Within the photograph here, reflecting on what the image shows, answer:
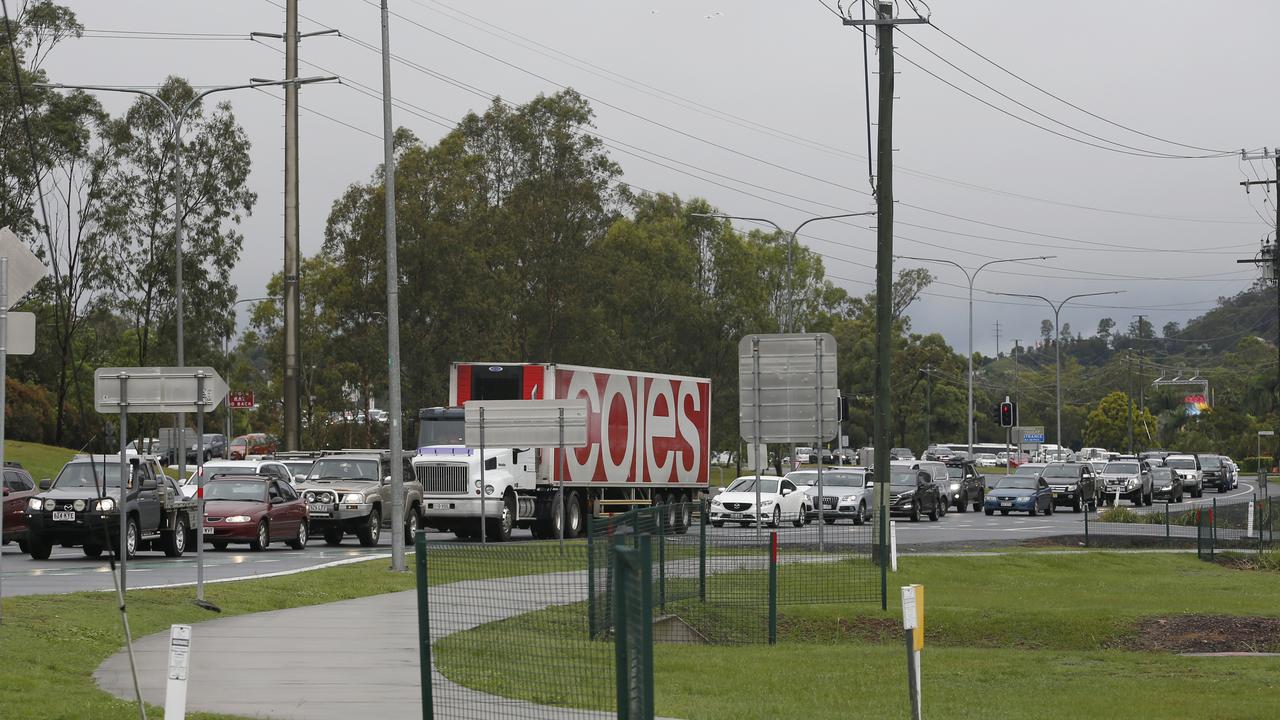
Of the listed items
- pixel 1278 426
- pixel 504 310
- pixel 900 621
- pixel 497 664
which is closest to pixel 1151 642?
pixel 900 621

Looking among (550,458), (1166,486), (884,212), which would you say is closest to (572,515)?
(550,458)

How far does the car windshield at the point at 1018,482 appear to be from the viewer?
57.0m

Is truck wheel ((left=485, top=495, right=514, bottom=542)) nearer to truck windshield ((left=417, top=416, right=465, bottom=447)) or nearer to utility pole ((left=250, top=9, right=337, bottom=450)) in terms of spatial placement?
truck windshield ((left=417, top=416, right=465, bottom=447))

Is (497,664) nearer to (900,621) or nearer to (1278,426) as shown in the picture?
(900,621)

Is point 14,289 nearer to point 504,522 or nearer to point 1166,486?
point 504,522

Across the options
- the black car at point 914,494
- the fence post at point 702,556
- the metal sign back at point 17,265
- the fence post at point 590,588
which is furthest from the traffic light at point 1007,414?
the fence post at point 590,588

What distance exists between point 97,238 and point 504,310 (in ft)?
53.6

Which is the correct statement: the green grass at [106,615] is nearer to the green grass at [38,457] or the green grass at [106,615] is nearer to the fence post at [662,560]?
the fence post at [662,560]

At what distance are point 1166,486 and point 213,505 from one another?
4697 cm

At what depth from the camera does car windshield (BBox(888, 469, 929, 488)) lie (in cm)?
5150

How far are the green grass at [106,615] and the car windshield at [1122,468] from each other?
4468 centimetres

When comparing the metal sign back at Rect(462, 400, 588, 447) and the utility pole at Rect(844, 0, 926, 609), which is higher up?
the utility pole at Rect(844, 0, 926, 609)

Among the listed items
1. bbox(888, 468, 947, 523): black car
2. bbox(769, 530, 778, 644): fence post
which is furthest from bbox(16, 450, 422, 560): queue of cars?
bbox(888, 468, 947, 523): black car

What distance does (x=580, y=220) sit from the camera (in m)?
67.3
